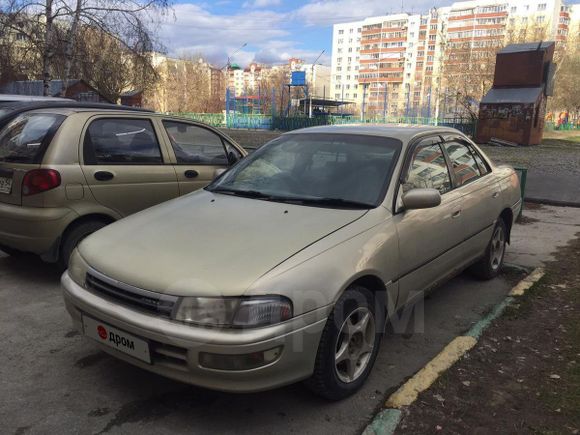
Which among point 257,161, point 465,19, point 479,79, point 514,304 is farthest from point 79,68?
point 465,19

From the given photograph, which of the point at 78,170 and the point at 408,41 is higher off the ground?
the point at 408,41

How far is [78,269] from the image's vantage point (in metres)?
2.91

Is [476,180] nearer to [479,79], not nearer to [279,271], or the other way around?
[279,271]

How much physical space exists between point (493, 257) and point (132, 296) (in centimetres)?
386

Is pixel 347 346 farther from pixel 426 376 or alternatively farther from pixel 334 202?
pixel 334 202

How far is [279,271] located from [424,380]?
4.27 ft

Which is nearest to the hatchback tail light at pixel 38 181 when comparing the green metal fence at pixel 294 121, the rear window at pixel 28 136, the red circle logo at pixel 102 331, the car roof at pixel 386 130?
the rear window at pixel 28 136

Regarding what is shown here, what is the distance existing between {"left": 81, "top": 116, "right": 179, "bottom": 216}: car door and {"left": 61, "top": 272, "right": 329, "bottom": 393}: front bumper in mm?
2319

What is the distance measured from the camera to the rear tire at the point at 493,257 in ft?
16.1

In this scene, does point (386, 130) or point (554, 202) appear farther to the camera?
point (554, 202)

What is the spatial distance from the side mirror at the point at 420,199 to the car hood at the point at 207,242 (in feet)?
1.27

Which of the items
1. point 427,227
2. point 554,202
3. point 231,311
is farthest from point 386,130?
point 554,202

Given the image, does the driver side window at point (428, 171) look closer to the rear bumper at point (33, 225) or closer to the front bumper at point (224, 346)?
the front bumper at point (224, 346)

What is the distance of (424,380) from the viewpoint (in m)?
3.05
